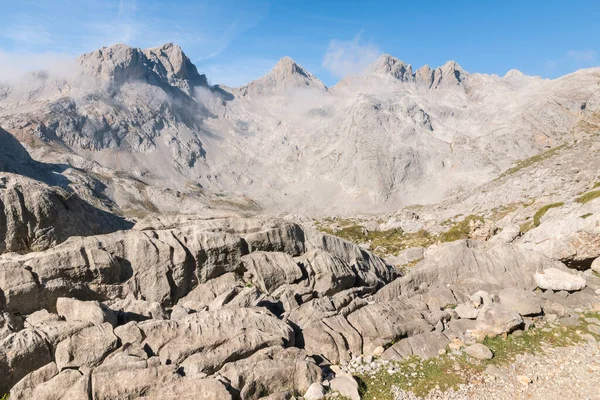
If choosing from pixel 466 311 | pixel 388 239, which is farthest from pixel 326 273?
pixel 388 239

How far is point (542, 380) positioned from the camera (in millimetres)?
19125

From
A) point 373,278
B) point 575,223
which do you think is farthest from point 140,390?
point 575,223

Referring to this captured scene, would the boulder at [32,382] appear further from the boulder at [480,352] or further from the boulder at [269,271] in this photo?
the boulder at [480,352]

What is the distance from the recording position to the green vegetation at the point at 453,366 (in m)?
18.7

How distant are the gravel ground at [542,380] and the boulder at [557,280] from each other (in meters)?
7.68

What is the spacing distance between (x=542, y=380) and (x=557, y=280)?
515 inches

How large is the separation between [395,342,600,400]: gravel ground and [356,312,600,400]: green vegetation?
0.50m

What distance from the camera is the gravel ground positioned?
1802cm

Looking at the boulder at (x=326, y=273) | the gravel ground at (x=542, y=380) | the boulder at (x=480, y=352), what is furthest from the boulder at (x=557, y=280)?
the boulder at (x=326, y=273)

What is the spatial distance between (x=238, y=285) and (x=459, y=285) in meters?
19.4

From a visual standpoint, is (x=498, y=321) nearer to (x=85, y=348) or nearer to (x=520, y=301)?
(x=520, y=301)

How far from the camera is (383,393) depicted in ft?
60.2

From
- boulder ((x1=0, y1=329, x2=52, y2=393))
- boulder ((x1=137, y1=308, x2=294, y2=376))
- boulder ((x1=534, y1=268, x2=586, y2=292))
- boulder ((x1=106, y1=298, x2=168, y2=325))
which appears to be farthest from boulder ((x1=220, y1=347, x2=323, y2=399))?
boulder ((x1=534, y1=268, x2=586, y2=292))

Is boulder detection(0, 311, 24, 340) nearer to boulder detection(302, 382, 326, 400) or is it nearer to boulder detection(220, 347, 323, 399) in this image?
boulder detection(220, 347, 323, 399)
